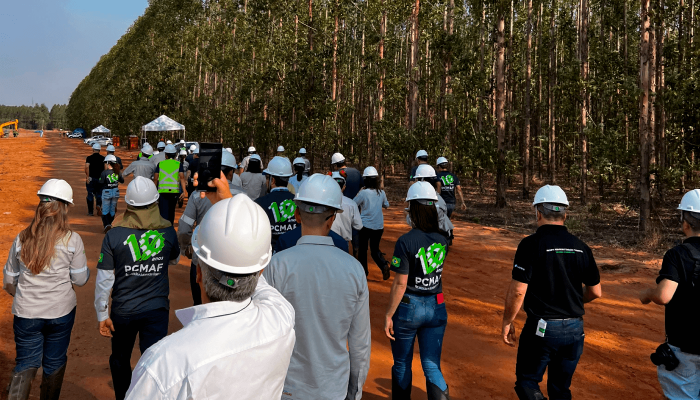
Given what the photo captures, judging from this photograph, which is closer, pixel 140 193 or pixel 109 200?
pixel 140 193

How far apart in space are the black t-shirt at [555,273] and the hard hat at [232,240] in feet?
8.38

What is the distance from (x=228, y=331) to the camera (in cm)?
141

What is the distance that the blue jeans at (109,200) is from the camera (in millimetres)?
11141

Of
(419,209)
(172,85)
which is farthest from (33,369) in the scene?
(172,85)

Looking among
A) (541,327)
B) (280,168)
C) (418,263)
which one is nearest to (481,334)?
(541,327)

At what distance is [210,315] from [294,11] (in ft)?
93.2

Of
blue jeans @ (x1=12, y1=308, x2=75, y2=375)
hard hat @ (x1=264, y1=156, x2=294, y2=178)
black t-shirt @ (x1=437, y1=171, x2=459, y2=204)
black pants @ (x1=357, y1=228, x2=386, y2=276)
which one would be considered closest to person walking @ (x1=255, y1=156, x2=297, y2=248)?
hard hat @ (x1=264, y1=156, x2=294, y2=178)

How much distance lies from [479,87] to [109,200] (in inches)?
556

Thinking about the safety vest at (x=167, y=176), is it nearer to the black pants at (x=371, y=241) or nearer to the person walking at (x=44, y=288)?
the black pants at (x=371, y=241)

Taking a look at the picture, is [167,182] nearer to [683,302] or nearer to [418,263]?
[418,263]

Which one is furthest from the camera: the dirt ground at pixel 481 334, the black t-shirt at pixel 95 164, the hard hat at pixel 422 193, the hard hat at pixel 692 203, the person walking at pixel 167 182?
the black t-shirt at pixel 95 164

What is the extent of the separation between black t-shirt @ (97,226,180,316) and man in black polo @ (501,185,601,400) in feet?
8.98

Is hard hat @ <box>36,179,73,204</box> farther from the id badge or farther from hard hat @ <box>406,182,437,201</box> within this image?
the id badge

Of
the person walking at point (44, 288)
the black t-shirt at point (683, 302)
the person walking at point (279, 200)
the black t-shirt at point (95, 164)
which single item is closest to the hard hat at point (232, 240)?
the person walking at point (44, 288)
